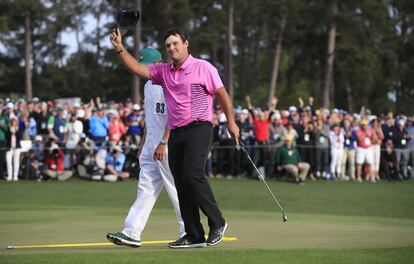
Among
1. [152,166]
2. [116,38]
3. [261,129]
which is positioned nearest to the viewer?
[116,38]

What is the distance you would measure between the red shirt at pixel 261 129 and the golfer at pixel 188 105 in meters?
16.1

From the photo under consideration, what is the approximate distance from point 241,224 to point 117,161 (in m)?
12.0

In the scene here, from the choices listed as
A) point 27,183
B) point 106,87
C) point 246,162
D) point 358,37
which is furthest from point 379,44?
point 27,183

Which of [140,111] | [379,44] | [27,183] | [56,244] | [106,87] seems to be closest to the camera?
[56,244]

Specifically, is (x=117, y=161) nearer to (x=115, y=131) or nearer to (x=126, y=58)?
(x=115, y=131)

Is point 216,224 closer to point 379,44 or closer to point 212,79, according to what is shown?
point 212,79

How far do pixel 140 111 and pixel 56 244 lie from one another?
638 inches

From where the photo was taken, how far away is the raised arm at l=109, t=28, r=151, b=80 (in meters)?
8.12

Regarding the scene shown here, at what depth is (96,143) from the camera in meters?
23.1

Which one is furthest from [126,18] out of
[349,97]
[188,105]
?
[349,97]

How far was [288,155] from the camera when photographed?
77.9 ft

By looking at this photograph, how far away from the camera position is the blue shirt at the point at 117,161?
2303cm

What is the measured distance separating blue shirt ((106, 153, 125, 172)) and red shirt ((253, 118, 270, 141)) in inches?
158

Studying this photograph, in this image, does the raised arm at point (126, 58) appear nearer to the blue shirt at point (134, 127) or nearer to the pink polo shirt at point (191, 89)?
the pink polo shirt at point (191, 89)
